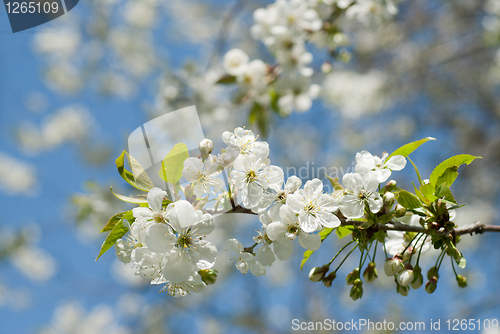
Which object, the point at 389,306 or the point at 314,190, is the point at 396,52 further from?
the point at 314,190

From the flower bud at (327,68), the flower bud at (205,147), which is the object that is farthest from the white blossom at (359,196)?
the flower bud at (327,68)

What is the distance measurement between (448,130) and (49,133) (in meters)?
8.04

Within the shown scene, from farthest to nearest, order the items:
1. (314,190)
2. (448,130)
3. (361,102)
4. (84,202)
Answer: (448,130) < (361,102) < (84,202) < (314,190)

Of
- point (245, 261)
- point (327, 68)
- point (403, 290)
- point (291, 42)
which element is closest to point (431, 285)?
point (403, 290)

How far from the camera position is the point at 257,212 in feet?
3.15

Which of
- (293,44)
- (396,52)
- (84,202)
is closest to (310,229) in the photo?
(293,44)

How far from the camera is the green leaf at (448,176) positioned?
0.99 metres

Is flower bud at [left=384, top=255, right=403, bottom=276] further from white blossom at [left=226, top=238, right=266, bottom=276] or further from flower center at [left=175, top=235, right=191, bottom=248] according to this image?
flower center at [left=175, top=235, right=191, bottom=248]

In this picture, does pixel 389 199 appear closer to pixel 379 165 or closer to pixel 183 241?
pixel 379 165

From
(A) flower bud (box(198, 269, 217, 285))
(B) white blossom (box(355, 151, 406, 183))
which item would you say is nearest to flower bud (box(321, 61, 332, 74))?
(B) white blossom (box(355, 151, 406, 183))

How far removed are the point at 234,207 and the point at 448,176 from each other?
63 centimetres

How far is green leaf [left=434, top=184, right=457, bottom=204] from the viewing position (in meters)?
0.95

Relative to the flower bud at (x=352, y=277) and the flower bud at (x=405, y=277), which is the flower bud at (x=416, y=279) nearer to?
the flower bud at (x=405, y=277)

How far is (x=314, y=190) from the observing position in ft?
3.31
